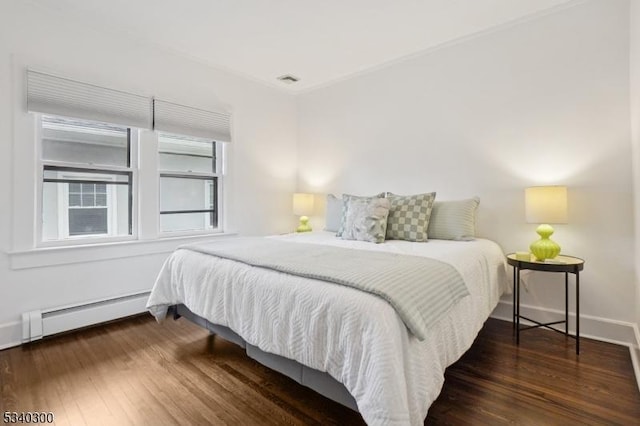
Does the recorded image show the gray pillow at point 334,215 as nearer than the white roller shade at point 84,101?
A: No

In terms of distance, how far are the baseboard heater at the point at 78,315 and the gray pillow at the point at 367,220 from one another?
2.04 meters

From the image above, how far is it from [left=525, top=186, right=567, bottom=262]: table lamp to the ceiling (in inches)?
58.1

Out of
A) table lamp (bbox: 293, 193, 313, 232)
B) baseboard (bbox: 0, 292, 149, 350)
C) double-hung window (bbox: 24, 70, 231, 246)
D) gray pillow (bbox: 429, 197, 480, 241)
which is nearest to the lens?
baseboard (bbox: 0, 292, 149, 350)

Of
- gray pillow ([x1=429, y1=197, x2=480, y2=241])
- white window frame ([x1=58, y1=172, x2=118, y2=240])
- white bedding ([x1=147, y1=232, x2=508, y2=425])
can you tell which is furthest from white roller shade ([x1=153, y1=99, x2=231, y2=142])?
gray pillow ([x1=429, y1=197, x2=480, y2=241])

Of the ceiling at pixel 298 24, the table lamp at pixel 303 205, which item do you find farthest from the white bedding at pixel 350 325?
the table lamp at pixel 303 205

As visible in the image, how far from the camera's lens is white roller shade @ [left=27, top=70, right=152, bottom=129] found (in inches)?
97.9

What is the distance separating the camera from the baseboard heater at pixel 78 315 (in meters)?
2.43

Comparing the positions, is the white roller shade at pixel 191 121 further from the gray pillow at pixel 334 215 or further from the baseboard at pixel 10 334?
the baseboard at pixel 10 334

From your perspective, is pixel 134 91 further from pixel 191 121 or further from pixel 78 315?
pixel 78 315

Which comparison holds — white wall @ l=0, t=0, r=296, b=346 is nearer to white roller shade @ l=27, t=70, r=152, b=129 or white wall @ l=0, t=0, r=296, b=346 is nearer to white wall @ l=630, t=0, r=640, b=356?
white roller shade @ l=27, t=70, r=152, b=129

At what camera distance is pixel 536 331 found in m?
2.60

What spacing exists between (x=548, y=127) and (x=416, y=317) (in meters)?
2.29

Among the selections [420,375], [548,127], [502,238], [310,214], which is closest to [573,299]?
[502,238]

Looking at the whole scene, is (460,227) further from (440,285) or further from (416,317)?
(416,317)
